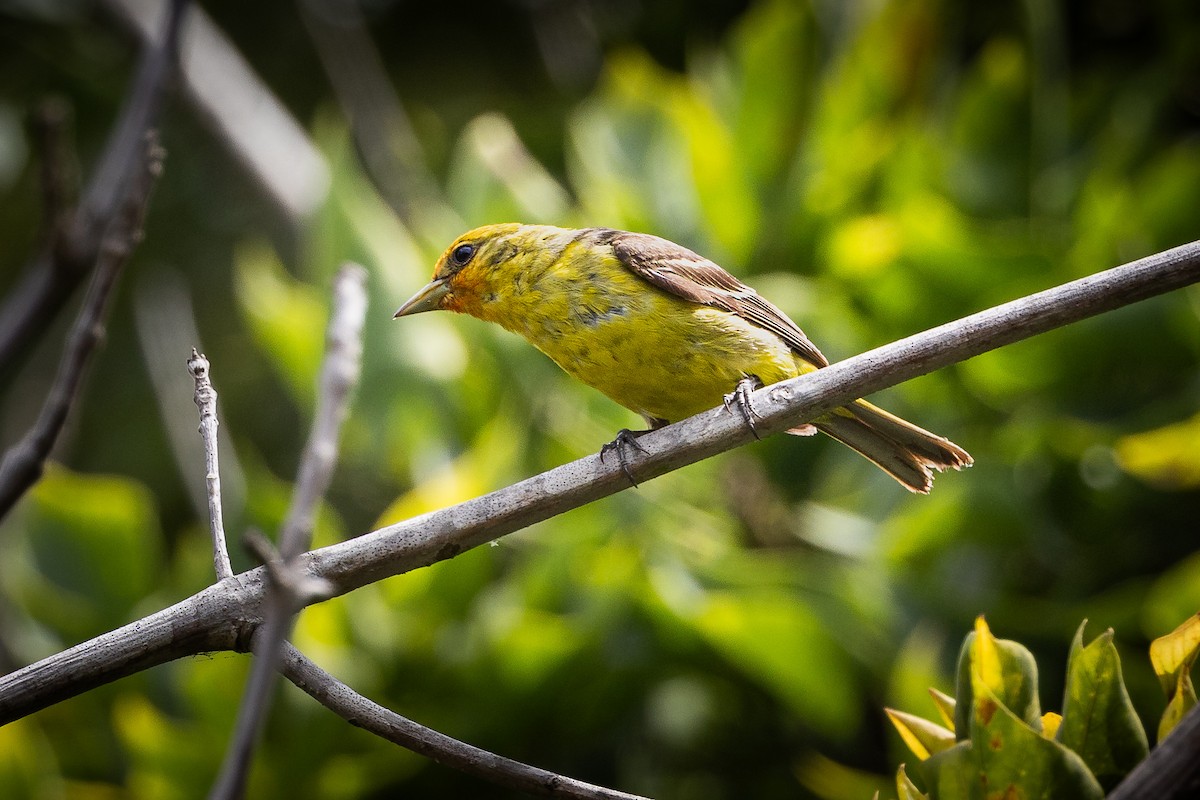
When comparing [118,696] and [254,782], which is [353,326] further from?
[118,696]

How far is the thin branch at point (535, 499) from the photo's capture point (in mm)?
2125

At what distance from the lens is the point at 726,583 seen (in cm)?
417

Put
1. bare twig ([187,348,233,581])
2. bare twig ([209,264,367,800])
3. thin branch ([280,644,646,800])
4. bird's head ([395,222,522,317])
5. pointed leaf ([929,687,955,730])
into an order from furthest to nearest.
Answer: bird's head ([395,222,522,317]) → pointed leaf ([929,687,955,730]) → bare twig ([187,348,233,581]) → thin branch ([280,644,646,800]) → bare twig ([209,264,367,800])

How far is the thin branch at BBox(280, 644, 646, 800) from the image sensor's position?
212 centimetres

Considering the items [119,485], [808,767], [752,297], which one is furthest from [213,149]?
[808,767]

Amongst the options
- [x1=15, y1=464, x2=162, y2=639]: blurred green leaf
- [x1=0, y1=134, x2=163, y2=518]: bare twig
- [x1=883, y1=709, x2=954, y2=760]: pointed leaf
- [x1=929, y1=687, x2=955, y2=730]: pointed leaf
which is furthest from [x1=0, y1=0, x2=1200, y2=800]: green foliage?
[x1=0, y1=134, x2=163, y2=518]: bare twig

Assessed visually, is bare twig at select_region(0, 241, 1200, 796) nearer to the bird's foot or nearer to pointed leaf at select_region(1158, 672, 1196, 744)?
the bird's foot

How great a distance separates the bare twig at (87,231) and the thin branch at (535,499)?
1117 mm

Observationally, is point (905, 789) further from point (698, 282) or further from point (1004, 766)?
point (698, 282)

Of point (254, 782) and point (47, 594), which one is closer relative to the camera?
point (254, 782)

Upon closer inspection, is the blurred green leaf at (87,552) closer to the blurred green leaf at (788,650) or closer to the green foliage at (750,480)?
the green foliage at (750,480)

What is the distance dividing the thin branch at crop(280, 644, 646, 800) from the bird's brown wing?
196cm

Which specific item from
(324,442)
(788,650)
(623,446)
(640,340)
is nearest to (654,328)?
(640,340)

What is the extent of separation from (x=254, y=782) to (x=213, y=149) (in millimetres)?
5120
